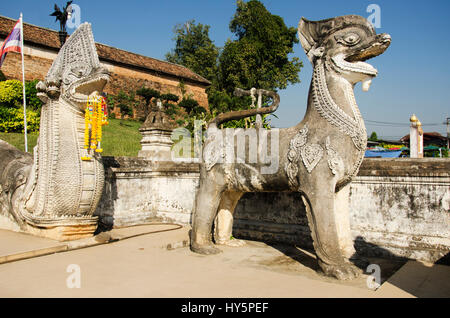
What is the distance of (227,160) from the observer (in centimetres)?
522

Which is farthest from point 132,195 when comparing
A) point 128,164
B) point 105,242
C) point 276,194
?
point 276,194

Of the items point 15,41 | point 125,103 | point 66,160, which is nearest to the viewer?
point 66,160

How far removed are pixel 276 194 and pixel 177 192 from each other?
2.50 metres

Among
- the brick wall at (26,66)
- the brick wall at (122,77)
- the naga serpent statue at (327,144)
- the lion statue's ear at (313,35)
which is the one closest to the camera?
the naga serpent statue at (327,144)

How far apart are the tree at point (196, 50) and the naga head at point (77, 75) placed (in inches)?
1389

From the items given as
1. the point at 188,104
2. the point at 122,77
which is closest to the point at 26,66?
the point at 122,77

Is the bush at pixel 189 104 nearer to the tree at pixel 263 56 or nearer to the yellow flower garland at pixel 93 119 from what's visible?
the tree at pixel 263 56

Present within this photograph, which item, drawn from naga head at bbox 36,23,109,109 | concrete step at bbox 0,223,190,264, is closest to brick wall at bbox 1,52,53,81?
naga head at bbox 36,23,109,109

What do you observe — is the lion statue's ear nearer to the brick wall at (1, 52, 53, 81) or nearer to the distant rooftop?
the distant rooftop

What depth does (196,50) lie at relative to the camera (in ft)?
141

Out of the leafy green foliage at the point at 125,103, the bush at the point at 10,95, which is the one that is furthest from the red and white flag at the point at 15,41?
the leafy green foliage at the point at 125,103

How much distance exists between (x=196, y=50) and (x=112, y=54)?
1381 centimetres

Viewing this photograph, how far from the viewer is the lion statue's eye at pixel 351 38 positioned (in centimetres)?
429

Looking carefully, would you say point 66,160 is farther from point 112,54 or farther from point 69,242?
point 112,54
